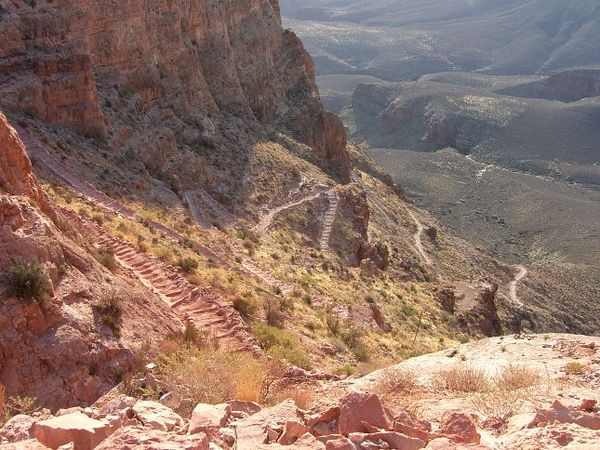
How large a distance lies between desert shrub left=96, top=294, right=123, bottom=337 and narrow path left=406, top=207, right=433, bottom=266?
37.4 m

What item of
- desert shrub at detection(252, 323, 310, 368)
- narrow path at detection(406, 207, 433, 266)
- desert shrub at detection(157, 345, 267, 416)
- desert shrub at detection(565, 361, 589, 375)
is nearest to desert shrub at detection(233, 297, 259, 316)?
desert shrub at detection(252, 323, 310, 368)

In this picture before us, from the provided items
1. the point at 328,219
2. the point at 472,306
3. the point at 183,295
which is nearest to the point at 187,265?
the point at 183,295

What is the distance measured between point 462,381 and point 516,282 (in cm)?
4753

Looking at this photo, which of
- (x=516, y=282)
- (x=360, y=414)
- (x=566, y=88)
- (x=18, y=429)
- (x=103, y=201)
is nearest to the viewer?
(x=18, y=429)

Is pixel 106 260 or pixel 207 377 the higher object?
pixel 106 260

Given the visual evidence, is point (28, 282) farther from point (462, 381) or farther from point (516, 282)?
point (516, 282)

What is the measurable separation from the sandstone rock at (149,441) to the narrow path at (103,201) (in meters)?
15.7

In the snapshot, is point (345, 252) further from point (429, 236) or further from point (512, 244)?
point (512, 244)

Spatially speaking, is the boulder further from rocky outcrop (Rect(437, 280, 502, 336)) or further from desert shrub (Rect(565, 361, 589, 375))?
rocky outcrop (Rect(437, 280, 502, 336))

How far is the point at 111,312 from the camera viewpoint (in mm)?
12164

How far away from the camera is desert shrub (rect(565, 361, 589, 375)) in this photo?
1278cm

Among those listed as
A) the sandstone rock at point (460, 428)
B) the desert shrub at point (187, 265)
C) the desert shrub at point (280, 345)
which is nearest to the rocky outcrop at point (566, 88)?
the desert shrub at point (187, 265)

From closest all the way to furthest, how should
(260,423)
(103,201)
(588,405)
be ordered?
1. (260,423)
2. (588,405)
3. (103,201)

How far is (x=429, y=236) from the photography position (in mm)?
55156
